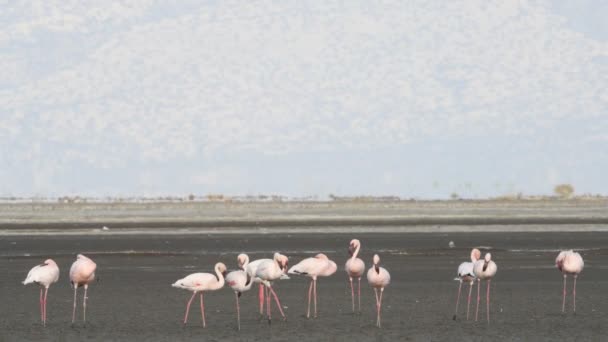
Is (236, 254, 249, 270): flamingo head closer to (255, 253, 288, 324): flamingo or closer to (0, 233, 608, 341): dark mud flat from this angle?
(255, 253, 288, 324): flamingo

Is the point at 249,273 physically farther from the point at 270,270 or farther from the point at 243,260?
the point at 270,270

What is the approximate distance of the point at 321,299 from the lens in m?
22.0

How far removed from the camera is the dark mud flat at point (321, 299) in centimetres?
1816

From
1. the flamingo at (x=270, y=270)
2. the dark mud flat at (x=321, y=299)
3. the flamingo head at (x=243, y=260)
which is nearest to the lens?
the dark mud flat at (x=321, y=299)

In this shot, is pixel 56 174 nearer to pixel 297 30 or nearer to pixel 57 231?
pixel 297 30

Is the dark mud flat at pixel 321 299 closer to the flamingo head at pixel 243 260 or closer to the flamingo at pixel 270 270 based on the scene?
the flamingo at pixel 270 270

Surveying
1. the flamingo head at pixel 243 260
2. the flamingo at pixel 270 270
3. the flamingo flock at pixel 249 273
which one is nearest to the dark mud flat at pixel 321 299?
the flamingo flock at pixel 249 273

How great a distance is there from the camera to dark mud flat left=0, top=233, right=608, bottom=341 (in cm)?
1816

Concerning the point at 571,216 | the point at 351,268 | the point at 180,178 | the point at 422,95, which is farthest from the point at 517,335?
the point at 422,95

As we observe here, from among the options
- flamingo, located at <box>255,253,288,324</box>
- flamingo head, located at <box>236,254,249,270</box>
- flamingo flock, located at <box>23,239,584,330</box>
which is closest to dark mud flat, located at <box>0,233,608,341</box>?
flamingo flock, located at <box>23,239,584,330</box>

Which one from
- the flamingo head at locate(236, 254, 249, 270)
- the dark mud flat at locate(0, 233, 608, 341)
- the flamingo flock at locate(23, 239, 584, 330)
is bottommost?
the dark mud flat at locate(0, 233, 608, 341)

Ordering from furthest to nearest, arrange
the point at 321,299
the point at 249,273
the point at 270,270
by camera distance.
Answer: the point at 321,299
the point at 249,273
the point at 270,270

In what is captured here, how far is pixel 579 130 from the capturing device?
9856 cm

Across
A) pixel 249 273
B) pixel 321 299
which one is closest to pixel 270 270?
pixel 249 273
